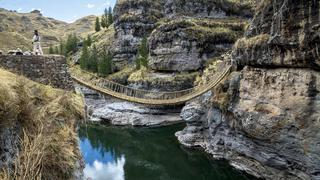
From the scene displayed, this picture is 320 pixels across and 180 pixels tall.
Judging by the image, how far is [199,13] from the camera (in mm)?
74312

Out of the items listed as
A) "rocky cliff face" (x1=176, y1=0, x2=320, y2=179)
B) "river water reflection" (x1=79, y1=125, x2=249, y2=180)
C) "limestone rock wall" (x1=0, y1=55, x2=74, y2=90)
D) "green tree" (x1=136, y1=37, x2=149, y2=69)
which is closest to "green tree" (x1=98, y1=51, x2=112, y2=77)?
"green tree" (x1=136, y1=37, x2=149, y2=69)

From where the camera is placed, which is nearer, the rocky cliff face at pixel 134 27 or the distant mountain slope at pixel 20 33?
the rocky cliff face at pixel 134 27

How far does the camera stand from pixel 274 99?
93.9 ft

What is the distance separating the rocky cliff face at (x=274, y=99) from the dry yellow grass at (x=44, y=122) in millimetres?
17116

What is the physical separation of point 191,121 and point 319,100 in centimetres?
1868

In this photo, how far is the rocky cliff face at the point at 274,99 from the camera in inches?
982

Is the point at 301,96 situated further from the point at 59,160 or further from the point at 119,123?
the point at 119,123

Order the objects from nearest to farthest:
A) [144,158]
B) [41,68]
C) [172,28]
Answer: [41,68]
[144,158]
[172,28]

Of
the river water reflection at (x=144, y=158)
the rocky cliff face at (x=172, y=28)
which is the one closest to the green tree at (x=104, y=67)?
the rocky cliff face at (x=172, y=28)

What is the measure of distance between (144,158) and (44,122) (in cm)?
3037

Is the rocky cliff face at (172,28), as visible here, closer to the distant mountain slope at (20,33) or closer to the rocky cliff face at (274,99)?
the rocky cliff face at (274,99)

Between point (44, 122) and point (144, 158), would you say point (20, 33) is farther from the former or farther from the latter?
point (44, 122)

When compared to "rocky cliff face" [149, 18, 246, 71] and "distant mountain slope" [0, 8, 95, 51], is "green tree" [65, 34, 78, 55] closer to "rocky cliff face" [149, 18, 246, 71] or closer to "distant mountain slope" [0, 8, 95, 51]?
"distant mountain slope" [0, 8, 95, 51]

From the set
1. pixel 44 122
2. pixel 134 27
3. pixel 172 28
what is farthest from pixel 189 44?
pixel 44 122
